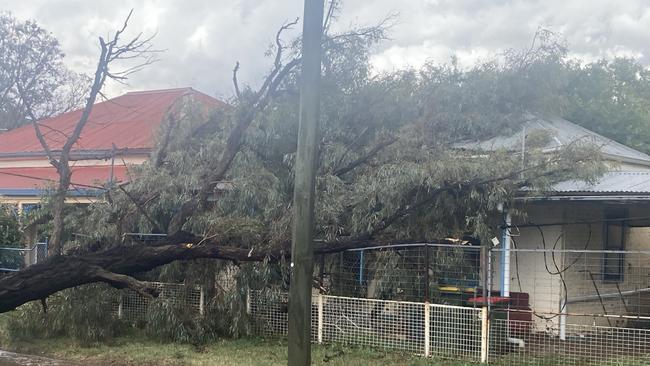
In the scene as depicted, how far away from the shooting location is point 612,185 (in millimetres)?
10156

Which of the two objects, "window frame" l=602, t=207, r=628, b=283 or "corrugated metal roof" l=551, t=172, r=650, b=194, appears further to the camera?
"window frame" l=602, t=207, r=628, b=283

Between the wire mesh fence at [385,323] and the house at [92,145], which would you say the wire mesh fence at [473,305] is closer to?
the wire mesh fence at [385,323]

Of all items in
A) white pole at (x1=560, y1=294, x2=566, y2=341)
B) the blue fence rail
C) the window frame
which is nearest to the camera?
white pole at (x1=560, y1=294, x2=566, y2=341)

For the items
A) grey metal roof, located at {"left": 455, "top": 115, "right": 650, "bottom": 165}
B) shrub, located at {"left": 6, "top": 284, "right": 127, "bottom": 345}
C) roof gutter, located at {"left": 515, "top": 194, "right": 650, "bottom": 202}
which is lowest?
shrub, located at {"left": 6, "top": 284, "right": 127, "bottom": 345}

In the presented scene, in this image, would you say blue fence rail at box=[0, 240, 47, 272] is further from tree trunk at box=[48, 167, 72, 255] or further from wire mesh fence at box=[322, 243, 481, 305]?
wire mesh fence at box=[322, 243, 481, 305]

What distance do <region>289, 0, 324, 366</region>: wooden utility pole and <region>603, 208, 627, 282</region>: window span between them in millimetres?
7895

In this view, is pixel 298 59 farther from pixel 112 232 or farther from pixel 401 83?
pixel 112 232

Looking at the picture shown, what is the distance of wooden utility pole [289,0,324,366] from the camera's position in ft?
20.1

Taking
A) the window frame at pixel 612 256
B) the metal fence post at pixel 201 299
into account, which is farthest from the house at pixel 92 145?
the window frame at pixel 612 256

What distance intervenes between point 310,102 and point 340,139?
15.3 feet

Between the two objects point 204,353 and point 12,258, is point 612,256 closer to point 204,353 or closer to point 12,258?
point 204,353

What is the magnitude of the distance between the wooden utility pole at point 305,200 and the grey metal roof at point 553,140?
4855mm

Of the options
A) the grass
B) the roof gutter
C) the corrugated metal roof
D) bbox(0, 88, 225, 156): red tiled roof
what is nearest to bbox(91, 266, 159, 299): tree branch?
the grass

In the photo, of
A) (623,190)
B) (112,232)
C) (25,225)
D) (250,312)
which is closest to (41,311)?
(112,232)
